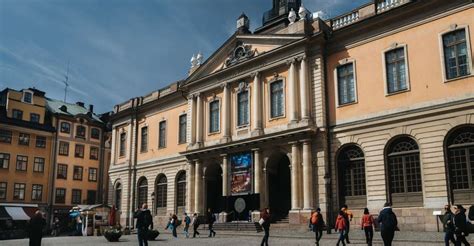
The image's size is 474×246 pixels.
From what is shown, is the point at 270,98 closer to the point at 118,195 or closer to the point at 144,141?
the point at 144,141

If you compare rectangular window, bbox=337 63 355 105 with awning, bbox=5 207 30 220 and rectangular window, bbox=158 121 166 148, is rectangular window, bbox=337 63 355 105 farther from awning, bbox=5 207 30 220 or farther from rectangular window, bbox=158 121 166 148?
awning, bbox=5 207 30 220

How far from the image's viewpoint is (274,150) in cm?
3120

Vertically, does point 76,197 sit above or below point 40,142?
below

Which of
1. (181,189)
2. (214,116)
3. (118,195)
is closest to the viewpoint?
(214,116)

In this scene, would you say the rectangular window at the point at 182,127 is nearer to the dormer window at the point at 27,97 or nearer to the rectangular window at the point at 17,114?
the rectangular window at the point at 17,114

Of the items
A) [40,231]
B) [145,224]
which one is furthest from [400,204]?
[40,231]

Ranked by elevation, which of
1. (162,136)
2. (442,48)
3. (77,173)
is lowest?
(77,173)

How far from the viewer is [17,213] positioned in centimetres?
4766

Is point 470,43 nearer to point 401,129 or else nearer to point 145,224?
point 401,129

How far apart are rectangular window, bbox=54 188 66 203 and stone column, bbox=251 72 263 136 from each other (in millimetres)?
32097

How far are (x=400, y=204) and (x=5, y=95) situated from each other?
4393 cm

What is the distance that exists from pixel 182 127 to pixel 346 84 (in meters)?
16.9

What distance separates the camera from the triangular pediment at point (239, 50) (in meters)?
32.2

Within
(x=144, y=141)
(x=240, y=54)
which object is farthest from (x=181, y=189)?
(x=240, y=54)
